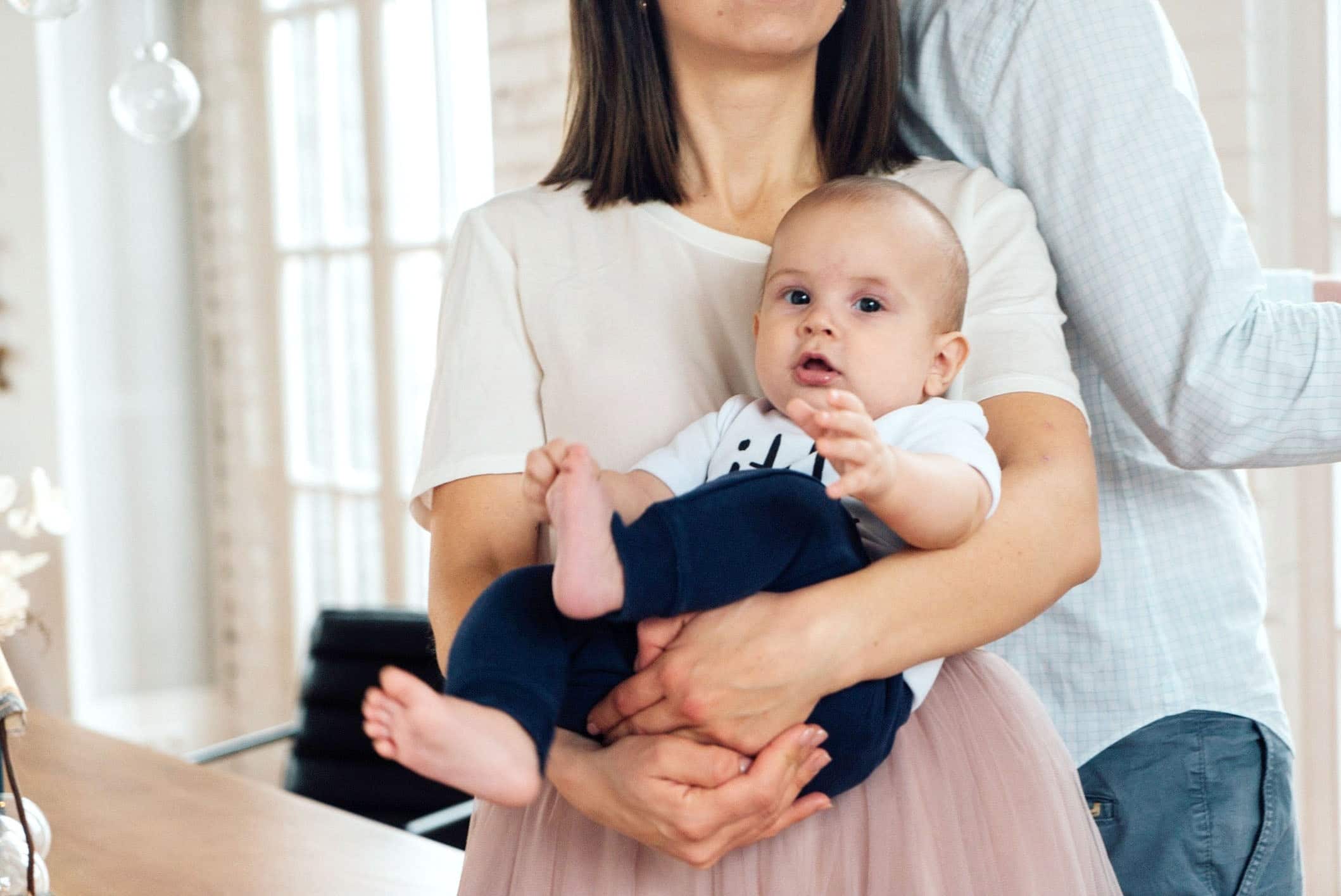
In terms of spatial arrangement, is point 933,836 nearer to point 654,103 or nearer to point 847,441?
point 847,441

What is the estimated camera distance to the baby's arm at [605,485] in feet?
3.05

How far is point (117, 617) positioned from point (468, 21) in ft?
8.34

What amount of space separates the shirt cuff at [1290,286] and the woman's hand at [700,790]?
2.56ft

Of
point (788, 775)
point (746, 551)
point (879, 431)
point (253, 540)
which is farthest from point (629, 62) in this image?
point (253, 540)

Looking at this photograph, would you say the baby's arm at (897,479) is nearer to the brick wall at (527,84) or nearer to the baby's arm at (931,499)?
the baby's arm at (931,499)

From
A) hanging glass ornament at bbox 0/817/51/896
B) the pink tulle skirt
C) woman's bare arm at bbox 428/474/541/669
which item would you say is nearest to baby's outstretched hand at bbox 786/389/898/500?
the pink tulle skirt

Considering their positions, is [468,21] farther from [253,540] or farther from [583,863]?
[583,863]

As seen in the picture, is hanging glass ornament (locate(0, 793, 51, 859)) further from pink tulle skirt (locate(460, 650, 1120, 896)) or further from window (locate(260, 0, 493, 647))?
window (locate(260, 0, 493, 647))

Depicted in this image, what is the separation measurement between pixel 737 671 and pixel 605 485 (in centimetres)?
20

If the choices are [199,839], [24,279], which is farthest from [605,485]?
[24,279]

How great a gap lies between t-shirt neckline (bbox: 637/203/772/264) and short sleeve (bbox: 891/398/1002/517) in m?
0.26

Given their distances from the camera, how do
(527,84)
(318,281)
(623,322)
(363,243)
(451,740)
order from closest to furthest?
(451,740) < (623,322) < (527,84) < (363,243) < (318,281)

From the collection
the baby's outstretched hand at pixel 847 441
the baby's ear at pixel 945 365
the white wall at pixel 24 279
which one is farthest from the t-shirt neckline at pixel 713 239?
the white wall at pixel 24 279

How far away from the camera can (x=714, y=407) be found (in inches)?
48.8
